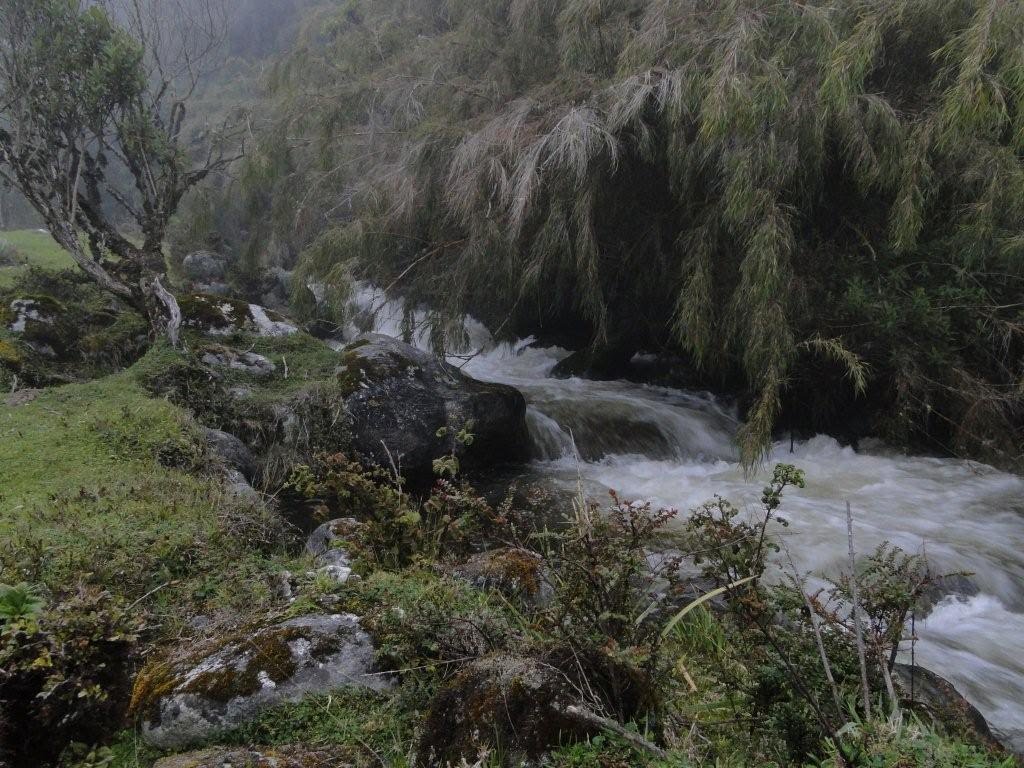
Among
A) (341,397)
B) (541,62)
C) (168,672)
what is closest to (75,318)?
(341,397)

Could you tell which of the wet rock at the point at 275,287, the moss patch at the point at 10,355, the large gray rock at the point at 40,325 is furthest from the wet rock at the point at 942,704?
the wet rock at the point at 275,287

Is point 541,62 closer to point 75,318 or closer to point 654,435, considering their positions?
point 654,435

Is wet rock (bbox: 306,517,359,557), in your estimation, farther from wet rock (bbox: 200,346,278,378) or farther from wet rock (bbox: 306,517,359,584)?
wet rock (bbox: 200,346,278,378)

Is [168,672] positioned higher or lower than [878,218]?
lower

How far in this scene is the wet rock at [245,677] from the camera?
5.85 ft

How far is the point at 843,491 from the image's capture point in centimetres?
504

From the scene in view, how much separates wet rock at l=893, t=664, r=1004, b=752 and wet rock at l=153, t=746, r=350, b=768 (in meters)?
1.56

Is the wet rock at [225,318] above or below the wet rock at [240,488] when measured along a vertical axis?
above

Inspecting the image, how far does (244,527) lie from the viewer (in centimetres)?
315

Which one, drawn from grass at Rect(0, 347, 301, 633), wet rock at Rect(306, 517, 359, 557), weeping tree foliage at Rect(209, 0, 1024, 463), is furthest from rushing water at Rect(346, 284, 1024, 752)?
grass at Rect(0, 347, 301, 633)

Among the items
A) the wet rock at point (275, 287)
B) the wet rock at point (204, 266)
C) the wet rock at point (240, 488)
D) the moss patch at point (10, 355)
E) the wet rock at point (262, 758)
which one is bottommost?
the wet rock at point (262, 758)

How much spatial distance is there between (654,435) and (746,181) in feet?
9.38

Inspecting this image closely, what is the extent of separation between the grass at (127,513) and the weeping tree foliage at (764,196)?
2.64 meters

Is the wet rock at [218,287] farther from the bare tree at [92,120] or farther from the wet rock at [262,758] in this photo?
the wet rock at [262,758]
